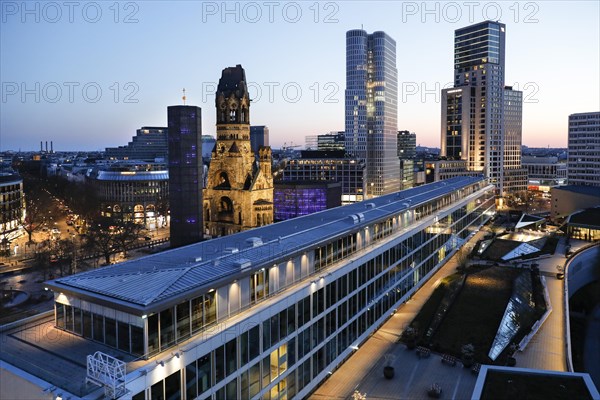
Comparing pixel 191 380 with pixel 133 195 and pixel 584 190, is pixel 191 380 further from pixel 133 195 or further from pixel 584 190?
pixel 584 190

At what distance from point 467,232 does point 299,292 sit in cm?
5971

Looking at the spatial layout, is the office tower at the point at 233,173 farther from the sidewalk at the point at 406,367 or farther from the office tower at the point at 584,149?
the office tower at the point at 584,149

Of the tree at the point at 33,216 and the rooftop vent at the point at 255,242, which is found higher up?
the rooftop vent at the point at 255,242

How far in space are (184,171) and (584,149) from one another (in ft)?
437

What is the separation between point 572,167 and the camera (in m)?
159

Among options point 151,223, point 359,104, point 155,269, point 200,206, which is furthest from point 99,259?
point 359,104

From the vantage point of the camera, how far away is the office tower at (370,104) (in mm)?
170500

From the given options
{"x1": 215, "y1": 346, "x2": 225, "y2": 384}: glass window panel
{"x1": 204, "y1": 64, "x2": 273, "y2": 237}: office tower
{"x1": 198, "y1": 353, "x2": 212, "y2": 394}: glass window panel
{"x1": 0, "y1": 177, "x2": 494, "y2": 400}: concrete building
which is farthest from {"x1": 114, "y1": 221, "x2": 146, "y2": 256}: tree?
{"x1": 198, "y1": 353, "x2": 212, "y2": 394}: glass window panel

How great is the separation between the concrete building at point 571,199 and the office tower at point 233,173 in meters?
73.6

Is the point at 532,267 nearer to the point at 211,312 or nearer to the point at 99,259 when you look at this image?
the point at 211,312

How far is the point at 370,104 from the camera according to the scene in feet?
569

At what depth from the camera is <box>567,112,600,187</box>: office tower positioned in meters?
151

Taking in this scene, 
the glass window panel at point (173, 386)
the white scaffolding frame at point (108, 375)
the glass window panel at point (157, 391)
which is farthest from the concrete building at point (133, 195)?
the white scaffolding frame at point (108, 375)

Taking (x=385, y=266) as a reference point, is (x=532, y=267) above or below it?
below
